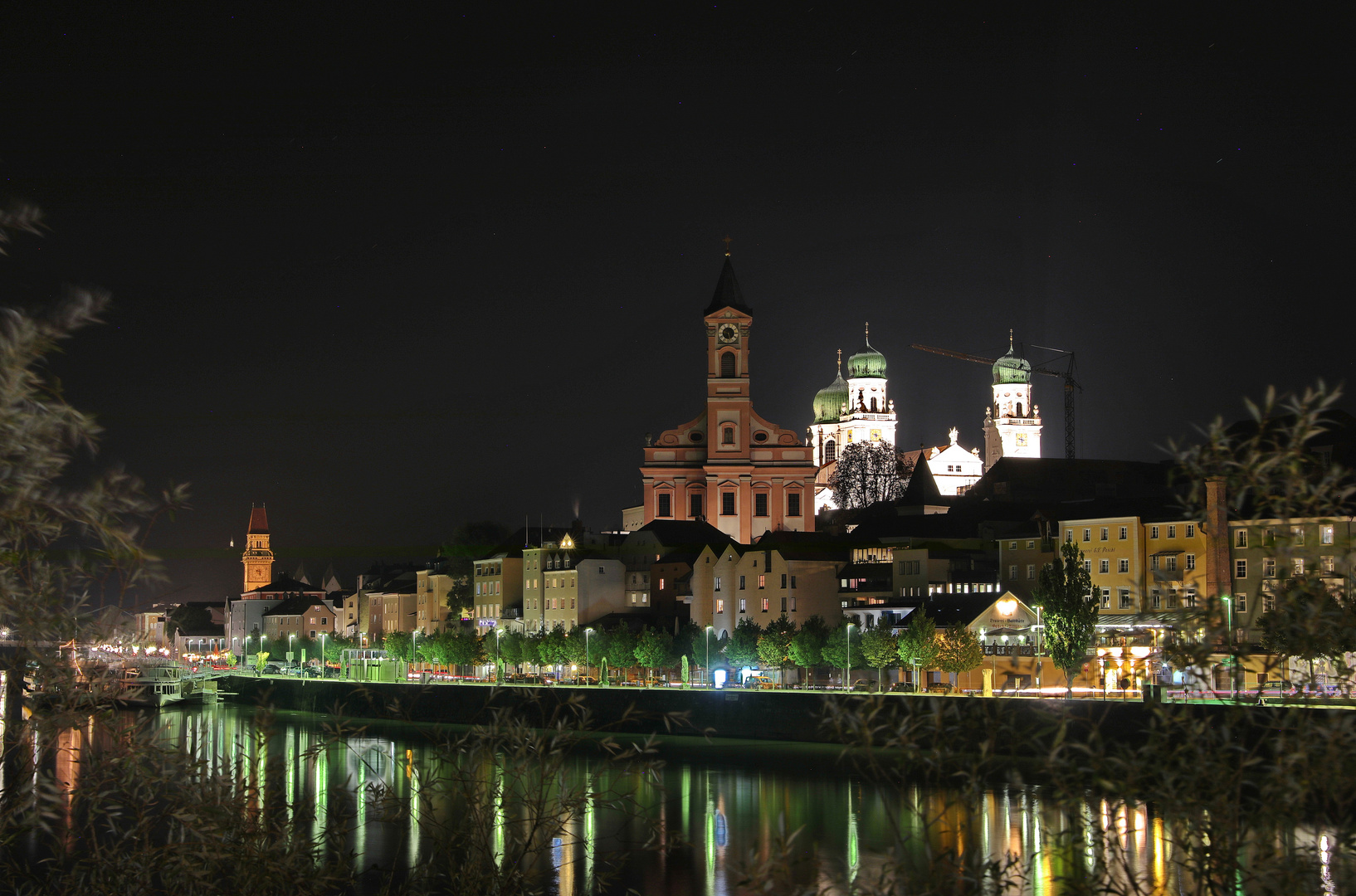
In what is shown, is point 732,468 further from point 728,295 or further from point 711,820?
point 711,820

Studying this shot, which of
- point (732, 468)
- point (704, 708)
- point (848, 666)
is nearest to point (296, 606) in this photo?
point (732, 468)

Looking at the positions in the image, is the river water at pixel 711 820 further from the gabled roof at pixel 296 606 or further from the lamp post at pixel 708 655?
the gabled roof at pixel 296 606

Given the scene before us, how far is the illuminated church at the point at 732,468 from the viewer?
120625 mm

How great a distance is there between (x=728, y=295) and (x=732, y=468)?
16104 mm

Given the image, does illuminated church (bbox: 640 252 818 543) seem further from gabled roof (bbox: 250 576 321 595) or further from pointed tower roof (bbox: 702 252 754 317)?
gabled roof (bbox: 250 576 321 595)

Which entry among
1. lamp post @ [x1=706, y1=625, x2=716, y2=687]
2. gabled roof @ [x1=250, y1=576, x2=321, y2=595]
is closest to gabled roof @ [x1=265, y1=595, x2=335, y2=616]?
gabled roof @ [x1=250, y1=576, x2=321, y2=595]

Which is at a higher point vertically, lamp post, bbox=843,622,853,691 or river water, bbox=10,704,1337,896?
lamp post, bbox=843,622,853,691

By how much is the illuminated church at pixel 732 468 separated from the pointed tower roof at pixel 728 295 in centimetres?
239

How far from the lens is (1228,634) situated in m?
13.5

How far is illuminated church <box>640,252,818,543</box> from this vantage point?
120625 mm

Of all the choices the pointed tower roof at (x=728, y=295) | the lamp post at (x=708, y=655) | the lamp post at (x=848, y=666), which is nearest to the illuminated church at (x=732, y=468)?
the pointed tower roof at (x=728, y=295)

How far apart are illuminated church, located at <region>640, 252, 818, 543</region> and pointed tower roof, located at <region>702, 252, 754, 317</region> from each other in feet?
7.85

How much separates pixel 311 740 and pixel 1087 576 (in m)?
38.2

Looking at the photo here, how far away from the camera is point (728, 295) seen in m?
127
